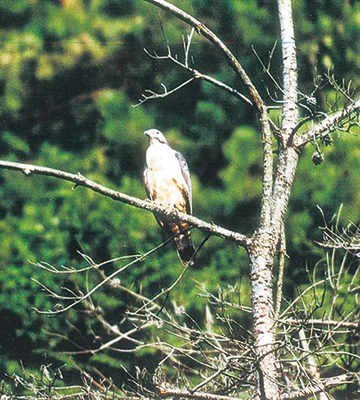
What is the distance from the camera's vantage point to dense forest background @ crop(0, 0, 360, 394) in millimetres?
3252

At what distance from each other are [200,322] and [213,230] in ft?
4.60

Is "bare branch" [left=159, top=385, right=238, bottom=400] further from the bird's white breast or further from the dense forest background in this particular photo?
the bird's white breast

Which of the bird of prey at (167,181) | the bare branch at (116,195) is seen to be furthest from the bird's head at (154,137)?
the bare branch at (116,195)

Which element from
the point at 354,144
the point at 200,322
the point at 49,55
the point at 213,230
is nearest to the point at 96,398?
the point at 213,230

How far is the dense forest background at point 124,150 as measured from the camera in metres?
3.25

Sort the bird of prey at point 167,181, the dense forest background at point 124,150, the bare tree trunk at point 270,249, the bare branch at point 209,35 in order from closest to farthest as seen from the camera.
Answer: the bare tree trunk at point 270,249, the bare branch at point 209,35, the bird of prey at point 167,181, the dense forest background at point 124,150

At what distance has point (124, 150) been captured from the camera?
3.80 m

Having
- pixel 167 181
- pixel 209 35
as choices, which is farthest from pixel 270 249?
pixel 167 181

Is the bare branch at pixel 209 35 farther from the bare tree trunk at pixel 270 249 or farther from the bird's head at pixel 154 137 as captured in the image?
the bird's head at pixel 154 137

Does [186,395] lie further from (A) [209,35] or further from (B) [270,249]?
(A) [209,35]

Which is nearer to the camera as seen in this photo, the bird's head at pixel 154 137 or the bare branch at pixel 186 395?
the bare branch at pixel 186 395

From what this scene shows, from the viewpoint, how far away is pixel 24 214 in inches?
139

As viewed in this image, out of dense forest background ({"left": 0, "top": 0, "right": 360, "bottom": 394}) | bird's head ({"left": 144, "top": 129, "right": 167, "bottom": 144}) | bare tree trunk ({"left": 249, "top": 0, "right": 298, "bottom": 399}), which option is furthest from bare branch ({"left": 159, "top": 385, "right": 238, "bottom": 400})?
bird's head ({"left": 144, "top": 129, "right": 167, "bottom": 144})

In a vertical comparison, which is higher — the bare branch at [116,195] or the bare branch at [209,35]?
the bare branch at [209,35]
